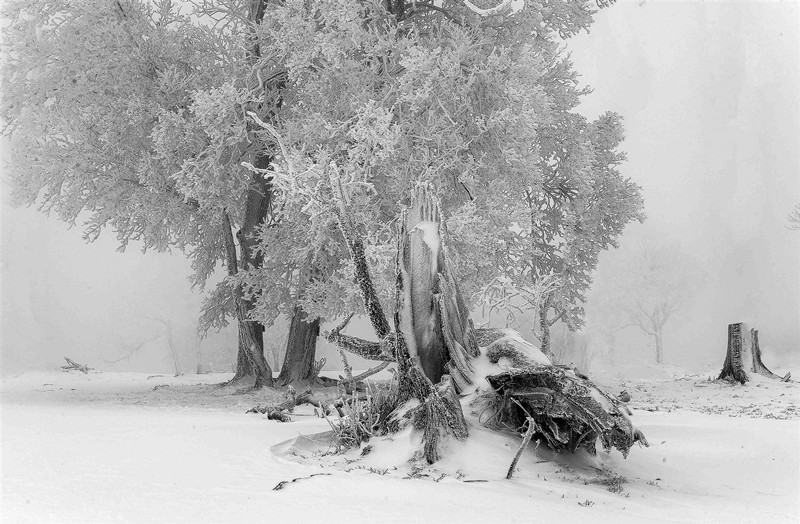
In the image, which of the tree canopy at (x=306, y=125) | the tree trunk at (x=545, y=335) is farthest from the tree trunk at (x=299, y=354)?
the tree trunk at (x=545, y=335)

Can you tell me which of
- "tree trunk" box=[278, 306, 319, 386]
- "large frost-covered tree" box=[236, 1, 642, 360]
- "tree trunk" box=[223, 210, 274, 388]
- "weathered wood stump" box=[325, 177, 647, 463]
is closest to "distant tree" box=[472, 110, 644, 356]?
"large frost-covered tree" box=[236, 1, 642, 360]

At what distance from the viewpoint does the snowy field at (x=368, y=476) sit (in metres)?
4.49

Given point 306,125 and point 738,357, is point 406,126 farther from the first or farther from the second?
point 738,357

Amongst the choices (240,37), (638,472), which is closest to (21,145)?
(240,37)

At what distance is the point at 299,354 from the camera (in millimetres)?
16906

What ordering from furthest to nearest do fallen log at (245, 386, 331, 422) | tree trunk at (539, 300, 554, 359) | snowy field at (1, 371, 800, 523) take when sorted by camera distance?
fallen log at (245, 386, 331, 422) < tree trunk at (539, 300, 554, 359) < snowy field at (1, 371, 800, 523)

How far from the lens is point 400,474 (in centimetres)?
557

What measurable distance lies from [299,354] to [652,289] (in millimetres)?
22210

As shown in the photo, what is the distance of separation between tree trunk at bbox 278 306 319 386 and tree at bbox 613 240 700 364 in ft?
70.3

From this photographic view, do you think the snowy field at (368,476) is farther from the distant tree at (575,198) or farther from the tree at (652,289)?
the tree at (652,289)

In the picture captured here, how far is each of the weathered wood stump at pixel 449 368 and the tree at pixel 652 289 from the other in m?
28.1

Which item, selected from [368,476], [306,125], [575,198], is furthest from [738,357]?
[368,476]

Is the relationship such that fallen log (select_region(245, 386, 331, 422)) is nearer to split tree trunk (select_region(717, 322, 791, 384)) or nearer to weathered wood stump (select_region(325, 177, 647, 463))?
weathered wood stump (select_region(325, 177, 647, 463))

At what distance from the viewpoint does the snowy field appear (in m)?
4.49
